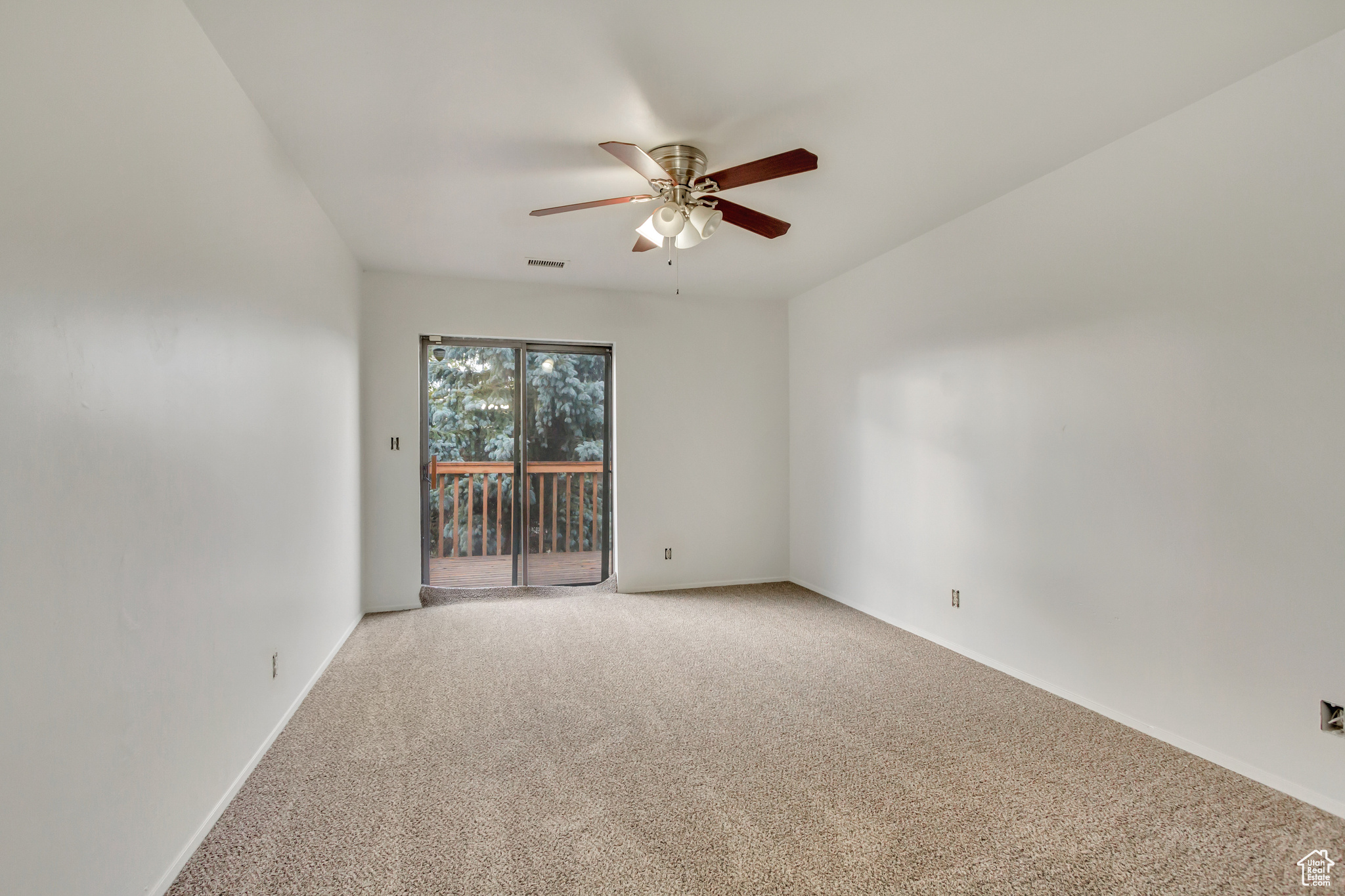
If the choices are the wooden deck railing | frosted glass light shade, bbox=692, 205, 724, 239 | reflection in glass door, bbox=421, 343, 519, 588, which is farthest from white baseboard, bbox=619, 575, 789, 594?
frosted glass light shade, bbox=692, 205, 724, 239

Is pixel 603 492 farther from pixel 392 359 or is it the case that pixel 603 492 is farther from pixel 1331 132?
pixel 1331 132

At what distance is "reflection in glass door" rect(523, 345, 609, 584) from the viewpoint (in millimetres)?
4758

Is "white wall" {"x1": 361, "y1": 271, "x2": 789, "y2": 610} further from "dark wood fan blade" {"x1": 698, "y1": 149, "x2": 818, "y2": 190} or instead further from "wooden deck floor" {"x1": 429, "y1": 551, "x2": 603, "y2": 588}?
"dark wood fan blade" {"x1": 698, "y1": 149, "x2": 818, "y2": 190}

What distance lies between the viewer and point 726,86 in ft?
6.88

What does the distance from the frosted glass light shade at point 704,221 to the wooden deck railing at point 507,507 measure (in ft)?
8.33

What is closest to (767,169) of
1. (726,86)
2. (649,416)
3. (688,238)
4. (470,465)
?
(726,86)

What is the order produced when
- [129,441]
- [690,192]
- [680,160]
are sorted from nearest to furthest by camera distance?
[129,441] → [680,160] → [690,192]

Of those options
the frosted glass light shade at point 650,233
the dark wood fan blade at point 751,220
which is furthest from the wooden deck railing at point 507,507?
the dark wood fan blade at point 751,220

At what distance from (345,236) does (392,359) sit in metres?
0.99

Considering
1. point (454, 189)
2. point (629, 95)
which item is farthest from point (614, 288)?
point (629, 95)

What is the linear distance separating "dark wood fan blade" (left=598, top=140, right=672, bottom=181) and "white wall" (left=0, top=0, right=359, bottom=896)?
3.98ft

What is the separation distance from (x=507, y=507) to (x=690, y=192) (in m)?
2.88

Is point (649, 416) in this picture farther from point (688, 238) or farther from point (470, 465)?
point (688, 238)

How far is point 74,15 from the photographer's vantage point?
123 cm
